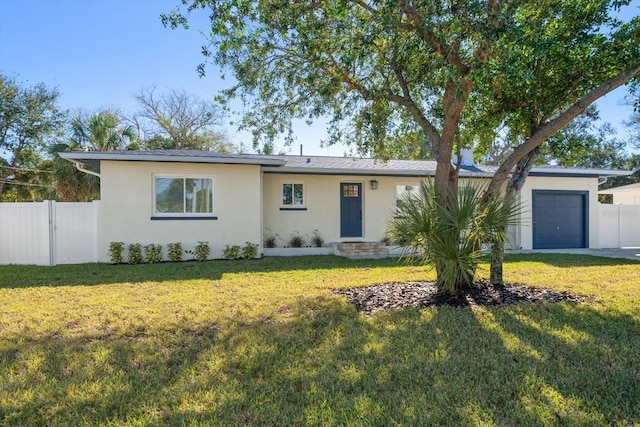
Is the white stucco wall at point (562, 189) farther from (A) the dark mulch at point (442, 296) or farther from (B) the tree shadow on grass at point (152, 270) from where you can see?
(A) the dark mulch at point (442, 296)

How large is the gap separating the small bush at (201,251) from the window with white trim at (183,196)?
3.00 feet

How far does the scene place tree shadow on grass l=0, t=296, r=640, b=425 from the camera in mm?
2783

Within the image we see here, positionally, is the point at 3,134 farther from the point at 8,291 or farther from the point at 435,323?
the point at 435,323

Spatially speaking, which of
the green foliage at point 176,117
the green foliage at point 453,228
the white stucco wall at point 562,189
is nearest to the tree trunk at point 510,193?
the green foliage at point 453,228

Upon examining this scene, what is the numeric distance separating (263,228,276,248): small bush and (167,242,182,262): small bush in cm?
299

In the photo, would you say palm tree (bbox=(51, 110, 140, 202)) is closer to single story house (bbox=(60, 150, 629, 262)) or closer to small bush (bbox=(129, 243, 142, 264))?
single story house (bbox=(60, 150, 629, 262))

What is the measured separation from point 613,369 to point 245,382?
10.9 feet

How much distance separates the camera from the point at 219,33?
6.27m

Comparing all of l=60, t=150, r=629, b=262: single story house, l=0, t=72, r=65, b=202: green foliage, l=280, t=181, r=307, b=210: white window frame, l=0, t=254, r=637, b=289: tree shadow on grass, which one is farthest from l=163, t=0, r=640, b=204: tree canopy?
l=0, t=72, r=65, b=202: green foliage

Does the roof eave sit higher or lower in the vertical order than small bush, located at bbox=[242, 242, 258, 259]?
higher

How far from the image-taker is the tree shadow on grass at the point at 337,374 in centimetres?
278

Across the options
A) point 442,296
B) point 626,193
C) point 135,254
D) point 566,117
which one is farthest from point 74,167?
point 626,193

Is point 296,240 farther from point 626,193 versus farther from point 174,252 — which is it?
point 626,193

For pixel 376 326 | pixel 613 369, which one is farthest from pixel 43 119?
pixel 613 369
